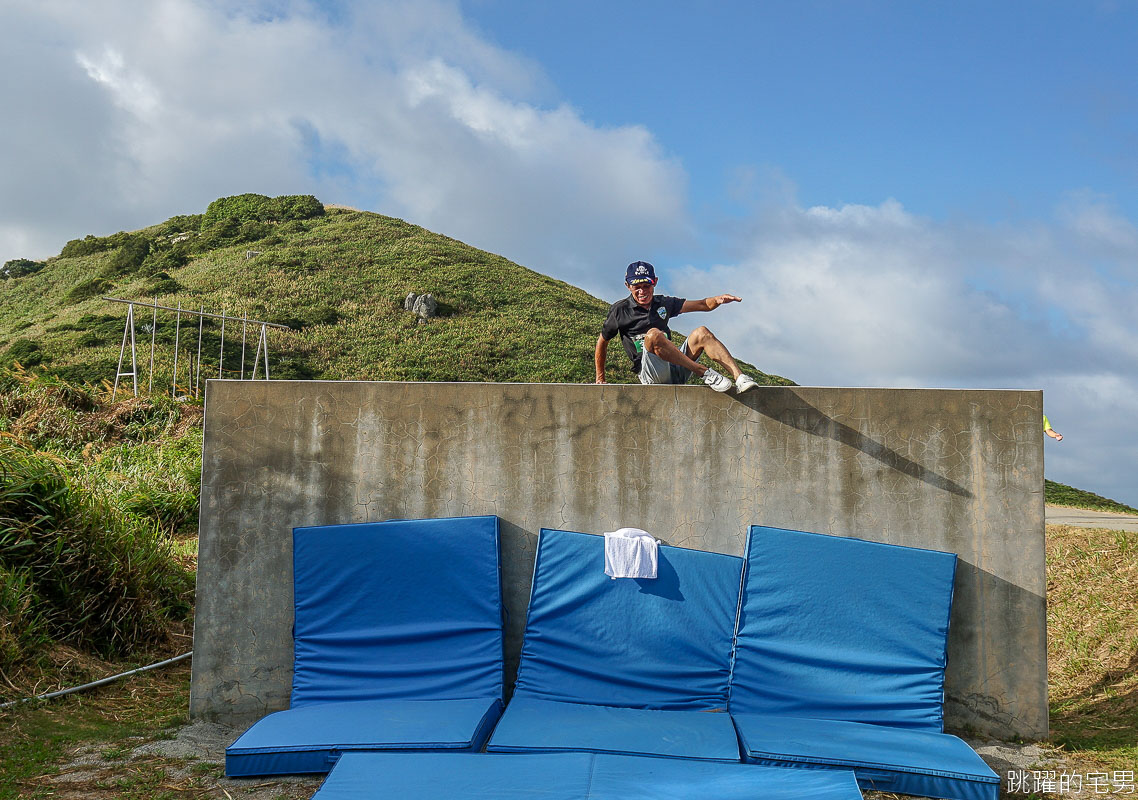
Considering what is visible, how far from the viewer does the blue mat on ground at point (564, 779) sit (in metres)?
2.96

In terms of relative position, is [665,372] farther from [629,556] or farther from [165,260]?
[165,260]

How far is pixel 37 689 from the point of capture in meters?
4.74

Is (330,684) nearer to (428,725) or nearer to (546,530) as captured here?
(428,725)

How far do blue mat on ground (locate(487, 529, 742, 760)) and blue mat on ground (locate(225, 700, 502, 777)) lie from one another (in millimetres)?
520

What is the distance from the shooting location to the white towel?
4.31 meters

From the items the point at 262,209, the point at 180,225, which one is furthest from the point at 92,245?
the point at 262,209

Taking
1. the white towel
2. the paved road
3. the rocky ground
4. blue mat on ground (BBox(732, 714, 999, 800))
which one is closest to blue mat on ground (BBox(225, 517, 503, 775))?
the rocky ground

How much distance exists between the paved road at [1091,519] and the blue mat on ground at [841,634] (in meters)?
5.63

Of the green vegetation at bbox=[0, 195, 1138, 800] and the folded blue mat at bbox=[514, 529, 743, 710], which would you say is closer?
the folded blue mat at bbox=[514, 529, 743, 710]

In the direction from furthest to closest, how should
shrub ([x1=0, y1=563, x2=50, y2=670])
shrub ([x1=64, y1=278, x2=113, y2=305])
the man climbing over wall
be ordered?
1. shrub ([x1=64, y1=278, x2=113, y2=305])
2. the man climbing over wall
3. shrub ([x1=0, y1=563, x2=50, y2=670])

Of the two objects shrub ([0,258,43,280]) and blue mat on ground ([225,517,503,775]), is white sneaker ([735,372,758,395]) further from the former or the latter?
shrub ([0,258,43,280])

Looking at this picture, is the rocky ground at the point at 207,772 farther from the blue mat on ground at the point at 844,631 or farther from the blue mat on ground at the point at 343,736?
the blue mat on ground at the point at 844,631

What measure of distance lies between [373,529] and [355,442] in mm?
541

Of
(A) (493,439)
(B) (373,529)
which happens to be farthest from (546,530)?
(B) (373,529)
